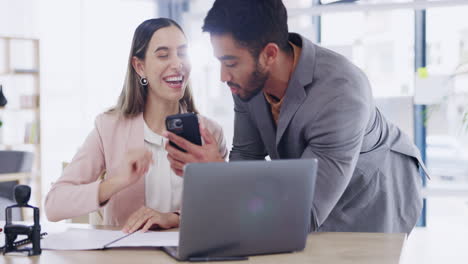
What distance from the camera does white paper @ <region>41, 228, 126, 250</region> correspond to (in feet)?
5.17

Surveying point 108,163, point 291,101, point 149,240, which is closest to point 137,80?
point 108,163

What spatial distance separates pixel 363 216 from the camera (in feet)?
6.45

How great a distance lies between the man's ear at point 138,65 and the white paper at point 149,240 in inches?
26.5

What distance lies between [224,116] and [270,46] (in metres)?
4.34

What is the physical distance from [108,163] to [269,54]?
701 mm

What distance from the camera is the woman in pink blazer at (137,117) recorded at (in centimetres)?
201

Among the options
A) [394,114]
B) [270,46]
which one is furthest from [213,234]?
[394,114]

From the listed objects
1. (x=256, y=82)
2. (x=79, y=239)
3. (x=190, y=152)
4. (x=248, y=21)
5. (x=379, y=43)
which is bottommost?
(x=79, y=239)

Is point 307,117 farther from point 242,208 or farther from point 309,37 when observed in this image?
point 309,37

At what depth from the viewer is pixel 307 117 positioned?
1765 mm

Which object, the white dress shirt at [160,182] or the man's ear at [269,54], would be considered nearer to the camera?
the man's ear at [269,54]

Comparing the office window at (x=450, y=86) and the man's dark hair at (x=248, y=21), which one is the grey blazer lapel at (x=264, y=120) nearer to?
the man's dark hair at (x=248, y=21)

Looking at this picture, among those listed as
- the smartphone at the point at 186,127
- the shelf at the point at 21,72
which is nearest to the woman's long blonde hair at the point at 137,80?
the smartphone at the point at 186,127

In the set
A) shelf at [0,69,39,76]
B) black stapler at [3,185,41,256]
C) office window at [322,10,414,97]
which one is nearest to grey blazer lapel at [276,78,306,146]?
black stapler at [3,185,41,256]
